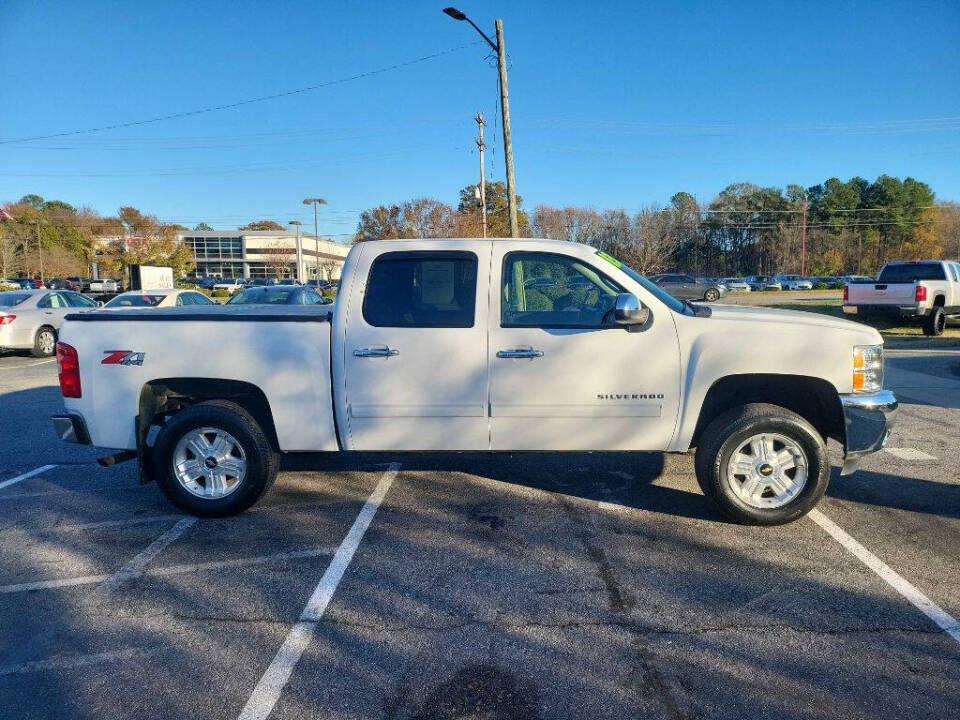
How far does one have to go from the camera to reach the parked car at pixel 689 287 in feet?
121

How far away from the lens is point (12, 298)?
49.2 feet

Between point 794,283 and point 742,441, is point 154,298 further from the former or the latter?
point 794,283

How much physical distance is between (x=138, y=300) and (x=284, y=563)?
47.4ft

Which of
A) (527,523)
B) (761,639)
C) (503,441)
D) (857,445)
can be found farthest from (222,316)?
(857,445)

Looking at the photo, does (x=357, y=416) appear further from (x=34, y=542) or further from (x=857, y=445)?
(x=857, y=445)

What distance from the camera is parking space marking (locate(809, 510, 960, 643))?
322 centimetres

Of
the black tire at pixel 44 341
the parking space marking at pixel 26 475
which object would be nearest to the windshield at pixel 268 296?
the black tire at pixel 44 341

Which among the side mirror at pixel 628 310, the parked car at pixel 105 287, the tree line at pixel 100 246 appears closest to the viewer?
the side mirror at pixel 628 310

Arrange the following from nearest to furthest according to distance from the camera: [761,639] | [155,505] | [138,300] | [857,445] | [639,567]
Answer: [761,639] < [639,567] < [857,445] < [155,505] < [138,300]

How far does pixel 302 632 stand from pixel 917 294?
16.9 m

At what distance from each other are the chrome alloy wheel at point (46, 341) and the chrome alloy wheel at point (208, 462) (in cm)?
1306

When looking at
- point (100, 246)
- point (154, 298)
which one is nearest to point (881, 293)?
point (154, 298)

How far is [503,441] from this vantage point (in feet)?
14.7

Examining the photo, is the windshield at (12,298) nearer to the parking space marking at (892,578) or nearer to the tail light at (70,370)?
the tail light at (70,370)
